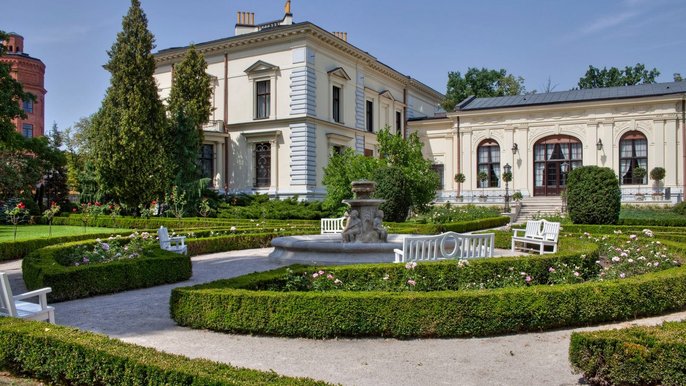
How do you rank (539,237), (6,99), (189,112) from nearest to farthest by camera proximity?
1. (539,237)
2. (6,99)
3. (189,112)

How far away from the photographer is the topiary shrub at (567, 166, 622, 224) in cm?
1722

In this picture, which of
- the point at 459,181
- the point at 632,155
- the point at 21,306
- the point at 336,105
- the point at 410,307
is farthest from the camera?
the point at 459,181

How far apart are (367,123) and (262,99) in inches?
316

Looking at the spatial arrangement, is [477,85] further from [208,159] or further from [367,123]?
[208,159]

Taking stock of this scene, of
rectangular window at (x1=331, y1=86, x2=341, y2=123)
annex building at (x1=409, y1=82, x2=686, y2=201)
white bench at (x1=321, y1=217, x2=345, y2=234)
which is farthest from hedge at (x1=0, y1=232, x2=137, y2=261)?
annex building at (x1=409, y1=82, x2=686, y2=201)

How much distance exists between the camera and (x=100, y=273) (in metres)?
8.42

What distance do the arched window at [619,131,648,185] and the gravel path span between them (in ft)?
94.0

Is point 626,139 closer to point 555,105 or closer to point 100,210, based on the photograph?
point 555,105

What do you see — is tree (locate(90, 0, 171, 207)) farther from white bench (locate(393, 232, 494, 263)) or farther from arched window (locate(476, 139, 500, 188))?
arched window (locate(476, 139, 500, 188))

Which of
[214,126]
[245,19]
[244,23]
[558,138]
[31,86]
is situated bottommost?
[558,138]

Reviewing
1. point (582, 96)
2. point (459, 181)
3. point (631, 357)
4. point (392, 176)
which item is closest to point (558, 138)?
point (582, 96)

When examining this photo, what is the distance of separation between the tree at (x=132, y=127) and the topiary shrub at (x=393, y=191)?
10.7m

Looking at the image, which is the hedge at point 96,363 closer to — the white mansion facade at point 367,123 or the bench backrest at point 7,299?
the bench backrest at point 7,299

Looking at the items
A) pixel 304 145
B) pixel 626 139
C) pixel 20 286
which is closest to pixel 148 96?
pixel 304 145
